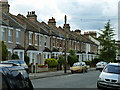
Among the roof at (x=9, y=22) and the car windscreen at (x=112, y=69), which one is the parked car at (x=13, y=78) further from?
the roof at (x=9, y=22)

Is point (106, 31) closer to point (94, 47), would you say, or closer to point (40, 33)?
point (94, 47)

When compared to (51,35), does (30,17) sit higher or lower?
higher

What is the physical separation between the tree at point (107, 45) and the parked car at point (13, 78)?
67587 mm

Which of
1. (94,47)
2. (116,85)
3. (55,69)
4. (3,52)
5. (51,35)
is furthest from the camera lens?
(94,47)

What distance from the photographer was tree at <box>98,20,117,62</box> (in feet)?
238

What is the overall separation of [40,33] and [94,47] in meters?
37.1

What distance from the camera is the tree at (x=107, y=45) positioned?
238ft

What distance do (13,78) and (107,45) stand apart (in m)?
69.4

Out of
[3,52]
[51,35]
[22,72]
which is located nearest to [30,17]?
[51,35]

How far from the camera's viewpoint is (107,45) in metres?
72.9

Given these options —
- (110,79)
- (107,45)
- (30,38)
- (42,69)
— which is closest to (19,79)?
(110,79)

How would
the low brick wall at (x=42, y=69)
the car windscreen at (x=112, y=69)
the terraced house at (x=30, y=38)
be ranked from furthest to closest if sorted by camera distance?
the low brick wall at (x=42, y=69) < the terraced house at (x=30, y=38) < the car windscreen at (x=112, y=69)

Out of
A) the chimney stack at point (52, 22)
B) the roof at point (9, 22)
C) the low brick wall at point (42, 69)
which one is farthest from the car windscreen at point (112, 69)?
the chimney stack at point (52, 22)

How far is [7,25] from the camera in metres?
30.6
